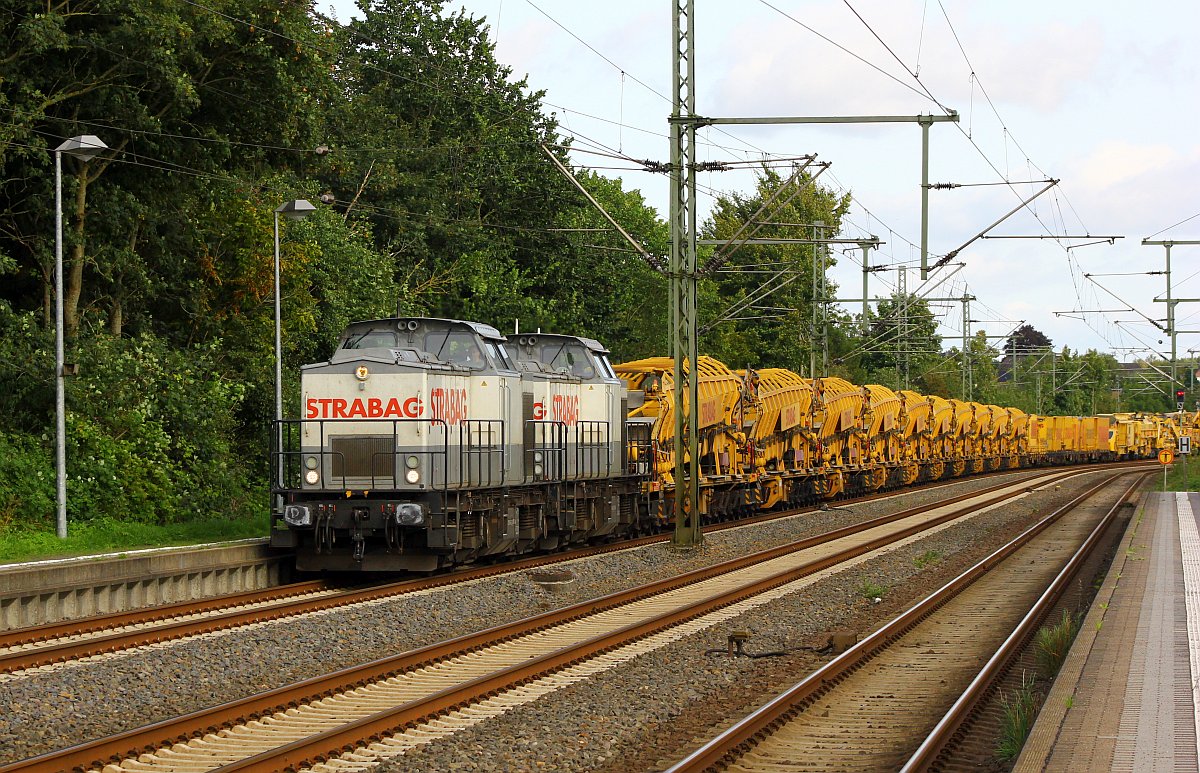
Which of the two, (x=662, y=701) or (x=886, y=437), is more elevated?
(x=886, y=437)

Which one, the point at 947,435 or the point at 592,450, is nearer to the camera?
the point at 592,450

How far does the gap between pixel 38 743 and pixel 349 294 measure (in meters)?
25.4

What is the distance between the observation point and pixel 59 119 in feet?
75.8

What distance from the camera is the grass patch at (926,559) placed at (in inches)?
863

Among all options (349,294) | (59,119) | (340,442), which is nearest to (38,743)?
(340,442)

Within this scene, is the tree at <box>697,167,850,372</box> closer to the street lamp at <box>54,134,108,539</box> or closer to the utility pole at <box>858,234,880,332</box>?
the utility pole at <box>858,234,880,332</box>

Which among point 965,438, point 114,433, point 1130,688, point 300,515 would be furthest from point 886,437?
point 1130,688

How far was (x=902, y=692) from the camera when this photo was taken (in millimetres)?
11430

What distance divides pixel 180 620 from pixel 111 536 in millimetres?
7112

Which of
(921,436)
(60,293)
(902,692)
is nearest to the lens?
(902,692)

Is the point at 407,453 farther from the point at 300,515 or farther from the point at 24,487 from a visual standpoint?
the point at 24,487

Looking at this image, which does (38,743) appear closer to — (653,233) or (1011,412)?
(653,233)

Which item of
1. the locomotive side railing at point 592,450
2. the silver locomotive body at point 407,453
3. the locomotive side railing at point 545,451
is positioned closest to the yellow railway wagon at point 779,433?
the locomotive side railing at point 592,450

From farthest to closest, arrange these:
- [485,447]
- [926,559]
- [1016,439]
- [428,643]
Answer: [1016,439] → [926,559] → [485,447] → [428,643]
